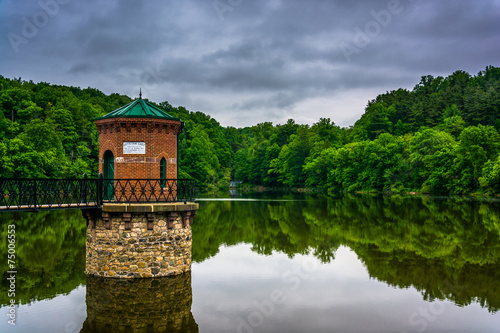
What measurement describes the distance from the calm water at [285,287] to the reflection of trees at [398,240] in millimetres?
84

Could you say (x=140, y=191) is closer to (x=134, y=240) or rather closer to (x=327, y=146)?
(x=134, y=240)

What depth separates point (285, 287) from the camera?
17125mm

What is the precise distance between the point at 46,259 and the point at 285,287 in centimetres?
1182

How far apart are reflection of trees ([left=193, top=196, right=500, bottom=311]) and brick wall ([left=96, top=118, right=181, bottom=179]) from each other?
21.1ft

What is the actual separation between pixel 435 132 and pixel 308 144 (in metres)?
37.9

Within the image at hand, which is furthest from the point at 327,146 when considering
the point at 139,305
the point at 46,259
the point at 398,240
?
the point at 139,305

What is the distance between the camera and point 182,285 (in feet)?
54.1

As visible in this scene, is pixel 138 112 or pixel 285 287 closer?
pixel 285 287

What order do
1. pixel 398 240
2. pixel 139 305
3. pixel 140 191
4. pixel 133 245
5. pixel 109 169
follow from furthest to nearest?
pixel 398 240 → pixel 109 169 → pixel 140 191 → pixel 133 245 → pixel 139 305

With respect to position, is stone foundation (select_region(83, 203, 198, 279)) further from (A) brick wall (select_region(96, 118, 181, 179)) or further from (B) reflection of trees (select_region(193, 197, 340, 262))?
(B) reflection of trees (select_region(193, 197, 340, 262))

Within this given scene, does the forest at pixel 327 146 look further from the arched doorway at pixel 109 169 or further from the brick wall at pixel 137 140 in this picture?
the brick wall at pixel 137 140

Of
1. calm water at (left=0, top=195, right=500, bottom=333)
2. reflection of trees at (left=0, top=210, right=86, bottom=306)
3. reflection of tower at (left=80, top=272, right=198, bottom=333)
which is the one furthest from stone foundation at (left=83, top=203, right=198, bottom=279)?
reflection of trees at (left=0, top=210, right=86, bottom=306)

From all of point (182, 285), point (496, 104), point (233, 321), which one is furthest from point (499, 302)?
point (496, 104)

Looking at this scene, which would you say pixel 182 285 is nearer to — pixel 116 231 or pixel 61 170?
pixel 116 231
